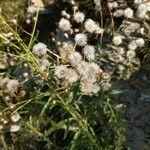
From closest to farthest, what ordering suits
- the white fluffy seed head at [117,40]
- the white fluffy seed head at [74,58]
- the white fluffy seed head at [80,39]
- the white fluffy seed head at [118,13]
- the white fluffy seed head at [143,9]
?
the white fluffy seed head at [74,58] → the white fluffy seed head at [80,39] → the white fluffy seed head at [117,40] → the white fluffy seed head at [143,9] → the white fluffy seed head at [118,13]

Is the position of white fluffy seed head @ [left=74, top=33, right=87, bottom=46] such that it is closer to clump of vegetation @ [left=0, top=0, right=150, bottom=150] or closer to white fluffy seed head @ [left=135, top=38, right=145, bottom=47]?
clump of vegetation @ [left=0, top=0, right=150, bottom=150]

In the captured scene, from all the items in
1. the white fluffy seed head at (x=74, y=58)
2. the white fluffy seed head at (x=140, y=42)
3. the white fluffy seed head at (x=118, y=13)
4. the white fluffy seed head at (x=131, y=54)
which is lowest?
the white fluffy seed head at (x=131, y=54)

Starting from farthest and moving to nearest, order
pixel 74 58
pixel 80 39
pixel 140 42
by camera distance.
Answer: pixel 140 42, pixel 80 39, pixel 74 58

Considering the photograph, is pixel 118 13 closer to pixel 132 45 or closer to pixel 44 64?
pixel 132 45

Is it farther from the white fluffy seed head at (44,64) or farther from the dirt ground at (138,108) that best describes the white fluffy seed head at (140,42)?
the white fluffy seed head at (44,64)

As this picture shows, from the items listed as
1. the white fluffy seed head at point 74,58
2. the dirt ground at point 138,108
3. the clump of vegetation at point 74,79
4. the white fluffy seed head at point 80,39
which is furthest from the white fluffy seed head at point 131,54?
the white fluffy seed head at point 74,58

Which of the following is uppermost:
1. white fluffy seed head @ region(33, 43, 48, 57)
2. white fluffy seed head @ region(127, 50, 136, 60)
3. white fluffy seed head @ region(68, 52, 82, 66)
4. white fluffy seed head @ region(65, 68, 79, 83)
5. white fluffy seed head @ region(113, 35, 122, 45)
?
white fluffy seed head @ region(33, 43, 48, 57)

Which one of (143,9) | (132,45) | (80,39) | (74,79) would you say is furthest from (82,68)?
(143,9)

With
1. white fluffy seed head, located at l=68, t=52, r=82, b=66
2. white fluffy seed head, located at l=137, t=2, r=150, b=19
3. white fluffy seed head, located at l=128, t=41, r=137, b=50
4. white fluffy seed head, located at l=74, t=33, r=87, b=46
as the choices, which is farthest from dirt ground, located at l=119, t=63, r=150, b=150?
white fluffy seed head, located at l=68, t=52, r=82, b=66
